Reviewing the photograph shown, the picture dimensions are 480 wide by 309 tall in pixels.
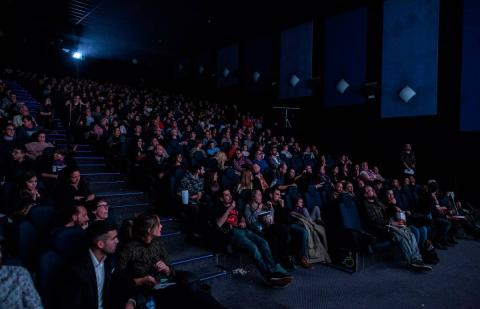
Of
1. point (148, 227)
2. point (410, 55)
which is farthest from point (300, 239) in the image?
point (410, 55)

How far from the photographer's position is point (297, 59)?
10352mm

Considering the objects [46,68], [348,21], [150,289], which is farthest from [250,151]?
[46,68]

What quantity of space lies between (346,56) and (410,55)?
5.57 ft

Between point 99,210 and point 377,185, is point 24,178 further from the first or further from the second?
point 377,185

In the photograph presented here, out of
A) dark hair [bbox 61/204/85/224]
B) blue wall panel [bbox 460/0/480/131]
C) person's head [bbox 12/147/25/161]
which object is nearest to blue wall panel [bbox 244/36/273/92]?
blue wall panel [bbox 460/0/480/131]

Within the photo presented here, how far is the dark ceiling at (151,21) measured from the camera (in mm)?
9438

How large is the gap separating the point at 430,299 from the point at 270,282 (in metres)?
1.70

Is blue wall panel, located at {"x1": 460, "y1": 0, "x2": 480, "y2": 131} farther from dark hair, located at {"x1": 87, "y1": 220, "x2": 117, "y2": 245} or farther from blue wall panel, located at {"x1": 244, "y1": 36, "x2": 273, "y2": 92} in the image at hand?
dark hair, located at {"x1": 87, "y1": 220, "x2": 117, "y2": 245}

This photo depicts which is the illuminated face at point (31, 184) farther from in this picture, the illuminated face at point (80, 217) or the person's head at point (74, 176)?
the illuminated face at point (80, 217)

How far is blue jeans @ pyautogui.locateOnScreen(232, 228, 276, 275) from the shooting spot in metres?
3.72

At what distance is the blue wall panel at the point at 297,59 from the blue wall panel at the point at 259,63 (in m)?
0.65

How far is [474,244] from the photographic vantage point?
5.78 meters

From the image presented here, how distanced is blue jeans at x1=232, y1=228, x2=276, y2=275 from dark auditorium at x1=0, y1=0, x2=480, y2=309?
17 mm

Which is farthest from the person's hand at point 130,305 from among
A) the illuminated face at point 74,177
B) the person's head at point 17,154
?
the person's head at point 17,154
